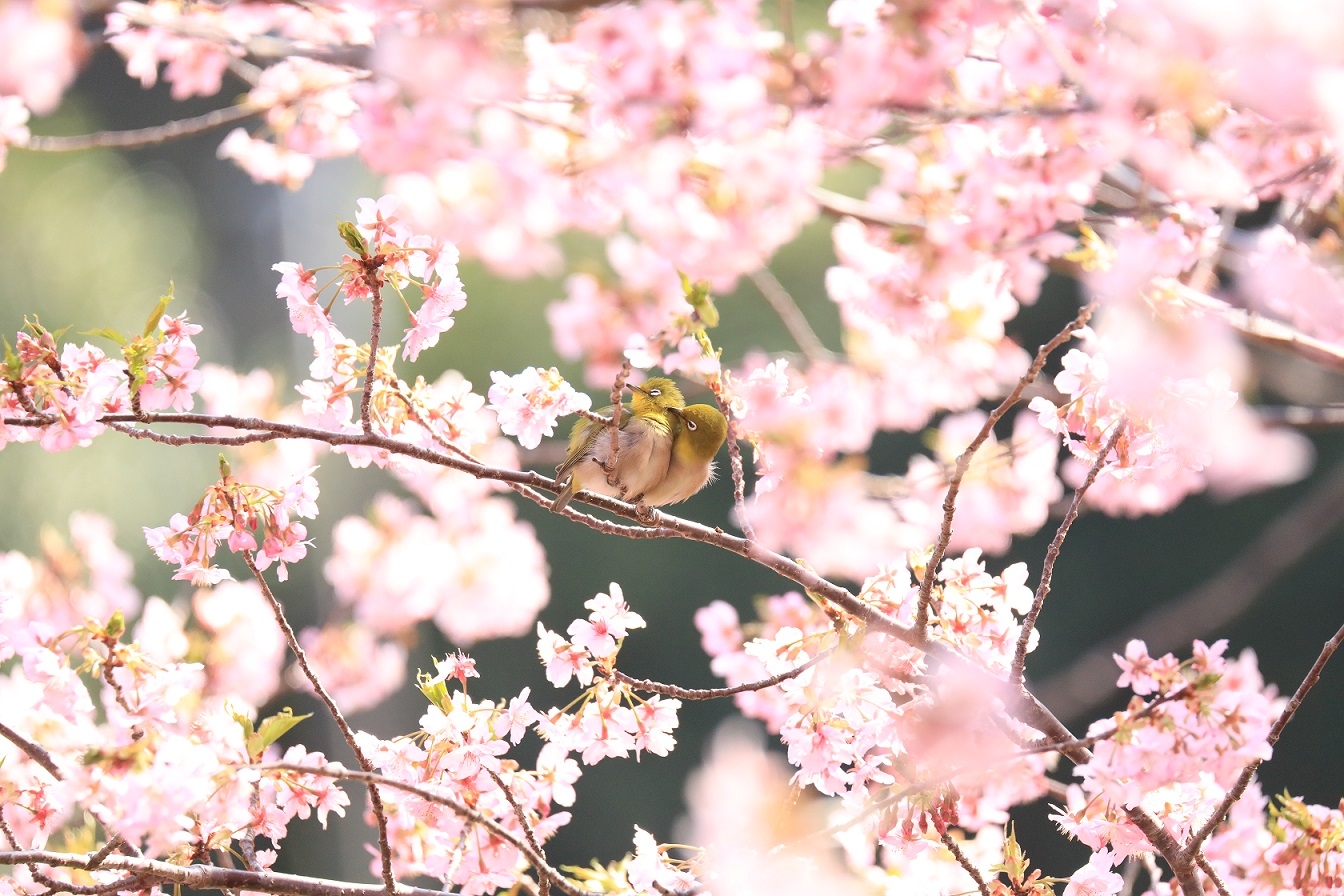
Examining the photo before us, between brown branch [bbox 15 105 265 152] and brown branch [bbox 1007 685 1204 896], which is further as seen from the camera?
brown branch [bbox 15 105 265 152]

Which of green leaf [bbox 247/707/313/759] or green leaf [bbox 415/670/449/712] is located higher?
green leaf [bbox 247/707/313/759]

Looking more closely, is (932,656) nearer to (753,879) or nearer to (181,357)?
(753,879)

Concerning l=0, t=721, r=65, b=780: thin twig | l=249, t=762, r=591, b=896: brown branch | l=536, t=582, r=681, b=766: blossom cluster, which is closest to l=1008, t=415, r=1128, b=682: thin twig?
l=536, t=582, r=681, b=766: blossom cluster

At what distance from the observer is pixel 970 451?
4.35ft

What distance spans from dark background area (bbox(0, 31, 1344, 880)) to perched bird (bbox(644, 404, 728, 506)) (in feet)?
11.2

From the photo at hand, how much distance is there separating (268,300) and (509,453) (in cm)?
618

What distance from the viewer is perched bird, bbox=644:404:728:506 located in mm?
2121

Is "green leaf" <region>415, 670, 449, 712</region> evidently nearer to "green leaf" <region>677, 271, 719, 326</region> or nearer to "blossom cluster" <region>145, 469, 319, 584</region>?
"blossom cluster" <region>145, 469, 319, 584</region>

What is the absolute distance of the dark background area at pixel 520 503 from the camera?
540 centimetres

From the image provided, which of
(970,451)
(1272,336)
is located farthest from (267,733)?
(1272,336)

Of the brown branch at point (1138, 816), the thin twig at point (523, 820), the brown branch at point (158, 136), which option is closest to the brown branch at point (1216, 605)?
the brown branch at point (1138, 816)

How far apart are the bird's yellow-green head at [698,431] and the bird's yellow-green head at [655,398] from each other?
0.04m

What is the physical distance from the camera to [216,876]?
1.37m

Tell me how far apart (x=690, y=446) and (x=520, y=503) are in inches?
208
